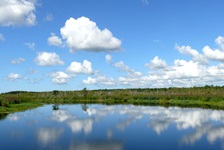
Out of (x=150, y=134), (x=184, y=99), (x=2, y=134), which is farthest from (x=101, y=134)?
(x=184, y=99)

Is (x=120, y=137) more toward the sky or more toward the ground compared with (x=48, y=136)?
more toward the ground

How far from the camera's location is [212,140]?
87.4 ft

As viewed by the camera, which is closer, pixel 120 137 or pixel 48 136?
pixel 120 137

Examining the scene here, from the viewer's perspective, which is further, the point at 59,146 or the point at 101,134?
the point at 101,134

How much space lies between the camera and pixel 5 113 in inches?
1980

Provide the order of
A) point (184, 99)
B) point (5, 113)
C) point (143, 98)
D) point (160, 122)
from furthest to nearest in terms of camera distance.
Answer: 1. point (143, 98)
2. point (184, 99)
3. point (5, 113)
4. point (160, 122)

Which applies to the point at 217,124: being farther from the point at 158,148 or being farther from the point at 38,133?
the point at 38,133

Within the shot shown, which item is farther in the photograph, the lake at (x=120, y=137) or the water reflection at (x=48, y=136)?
the water reflection at (x=48, y=136)

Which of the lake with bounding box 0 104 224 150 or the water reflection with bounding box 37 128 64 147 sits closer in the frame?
A: the lake with bounding box 0 104 224 150

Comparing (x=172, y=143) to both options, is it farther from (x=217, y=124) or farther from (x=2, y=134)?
(x=2, y=134)

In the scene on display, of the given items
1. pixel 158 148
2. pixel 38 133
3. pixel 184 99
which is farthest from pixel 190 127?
pixel 184 99

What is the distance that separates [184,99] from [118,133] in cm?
6273

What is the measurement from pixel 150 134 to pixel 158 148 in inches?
260

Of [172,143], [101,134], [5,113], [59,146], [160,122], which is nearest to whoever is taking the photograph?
[59,146]
